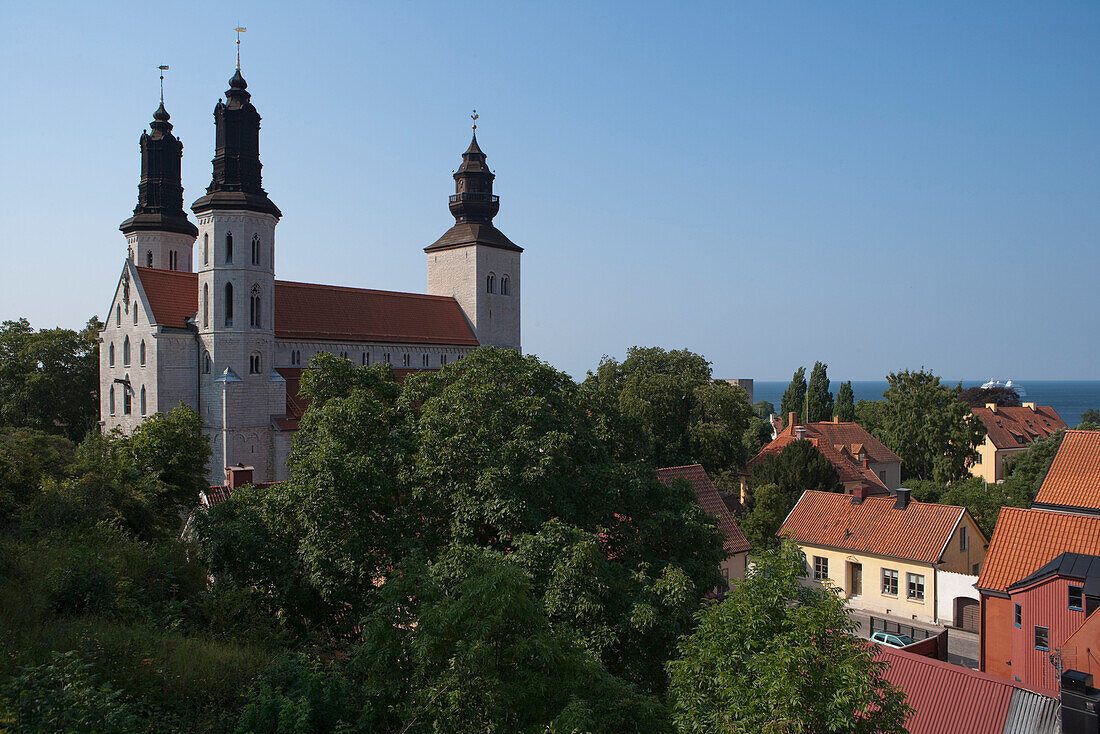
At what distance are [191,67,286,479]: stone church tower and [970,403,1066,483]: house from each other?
4967 centimetres

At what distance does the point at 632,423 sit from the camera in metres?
20.2

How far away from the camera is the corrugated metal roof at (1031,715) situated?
14.2 meters

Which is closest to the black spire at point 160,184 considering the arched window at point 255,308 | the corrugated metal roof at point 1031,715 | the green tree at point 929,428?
the arched window at point 255,308

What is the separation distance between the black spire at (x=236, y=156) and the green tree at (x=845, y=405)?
2196 inches

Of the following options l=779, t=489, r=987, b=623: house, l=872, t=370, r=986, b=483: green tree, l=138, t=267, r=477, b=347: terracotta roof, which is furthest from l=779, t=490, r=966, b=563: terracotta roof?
l=138, t=267, r=477, b=347: terracotta roof

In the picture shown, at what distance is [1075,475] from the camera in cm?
2420

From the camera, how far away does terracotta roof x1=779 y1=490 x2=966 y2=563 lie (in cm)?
2894

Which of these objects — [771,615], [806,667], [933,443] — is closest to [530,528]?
[771,615]

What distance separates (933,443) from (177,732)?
161 feet

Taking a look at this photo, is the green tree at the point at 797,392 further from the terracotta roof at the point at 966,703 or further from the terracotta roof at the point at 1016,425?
the terracotta roof at the point at 966,703

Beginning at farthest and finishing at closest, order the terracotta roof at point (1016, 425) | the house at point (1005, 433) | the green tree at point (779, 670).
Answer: the terracotta roof at point (1016, 425) → the house at point (1005, 433) → the green tree at point (779, 670)

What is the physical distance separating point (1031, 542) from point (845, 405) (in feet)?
187

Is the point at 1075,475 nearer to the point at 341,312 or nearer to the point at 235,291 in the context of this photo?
the point at 235,291

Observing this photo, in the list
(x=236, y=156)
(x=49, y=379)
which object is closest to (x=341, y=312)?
(x=236, y=156)
